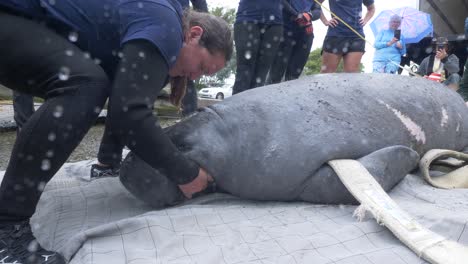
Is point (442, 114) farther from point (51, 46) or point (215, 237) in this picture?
point (51, 46)

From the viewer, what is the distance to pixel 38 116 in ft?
5.59

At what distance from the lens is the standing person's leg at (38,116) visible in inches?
66.7

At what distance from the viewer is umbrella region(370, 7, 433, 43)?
9453 mm

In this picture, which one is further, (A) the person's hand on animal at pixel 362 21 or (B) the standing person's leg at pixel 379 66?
(B) the standing person's leg at pixel 379 66

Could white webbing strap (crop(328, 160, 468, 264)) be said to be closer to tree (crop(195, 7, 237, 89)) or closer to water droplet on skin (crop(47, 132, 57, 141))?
water droplet on skin (crop(47, 132, 57, 141))

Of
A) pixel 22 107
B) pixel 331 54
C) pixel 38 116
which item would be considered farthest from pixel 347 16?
pixel 38 116

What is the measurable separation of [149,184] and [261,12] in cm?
214

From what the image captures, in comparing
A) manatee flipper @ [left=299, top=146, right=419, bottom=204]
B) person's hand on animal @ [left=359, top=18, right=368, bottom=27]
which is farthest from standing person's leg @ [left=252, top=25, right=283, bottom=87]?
manatee flipper @ [left=299, top=146, right=419, bottom=204]

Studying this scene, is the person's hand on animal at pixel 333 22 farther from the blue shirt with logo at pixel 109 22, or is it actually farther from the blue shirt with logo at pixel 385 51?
the blue shirt with logo at pixel 109 22

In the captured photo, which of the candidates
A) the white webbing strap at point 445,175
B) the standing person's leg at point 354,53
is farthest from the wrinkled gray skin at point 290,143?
the standing person's leg at point 354,53

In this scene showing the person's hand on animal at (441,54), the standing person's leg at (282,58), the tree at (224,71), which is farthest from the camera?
the tree at (224,71)

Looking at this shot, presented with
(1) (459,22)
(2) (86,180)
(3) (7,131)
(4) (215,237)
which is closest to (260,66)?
(2) (86,180)

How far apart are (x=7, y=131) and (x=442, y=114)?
13.9ft

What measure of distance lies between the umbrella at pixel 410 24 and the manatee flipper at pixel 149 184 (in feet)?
26.0
